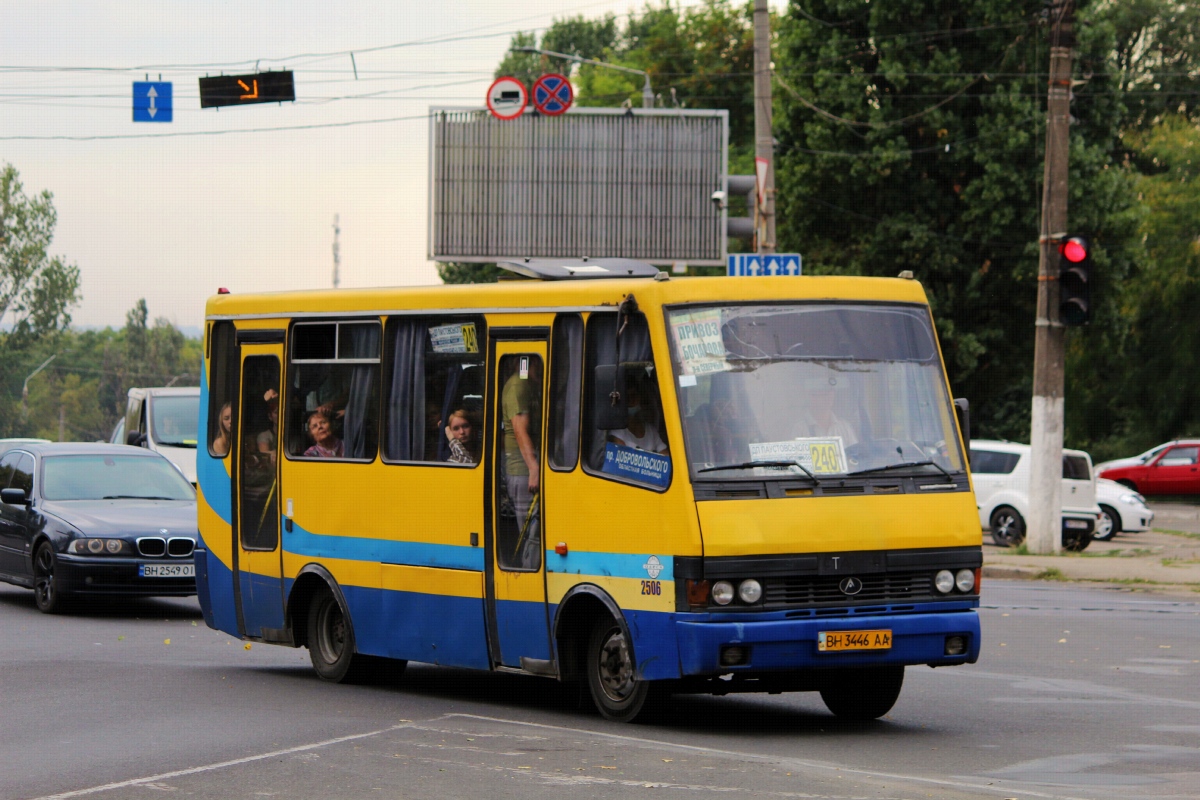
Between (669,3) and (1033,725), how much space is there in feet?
206

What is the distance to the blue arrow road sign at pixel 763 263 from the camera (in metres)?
23.0

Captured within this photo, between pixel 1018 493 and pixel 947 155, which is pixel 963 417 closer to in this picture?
pixel 1018 493

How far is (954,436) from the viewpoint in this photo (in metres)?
10.6

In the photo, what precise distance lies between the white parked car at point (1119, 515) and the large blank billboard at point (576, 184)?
490 inches

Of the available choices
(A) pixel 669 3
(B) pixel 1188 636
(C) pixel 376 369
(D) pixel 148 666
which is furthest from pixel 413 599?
(A) pixel 669 3

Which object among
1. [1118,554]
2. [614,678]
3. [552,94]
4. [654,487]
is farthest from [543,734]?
[552,94]

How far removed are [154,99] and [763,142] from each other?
10070 millimetres

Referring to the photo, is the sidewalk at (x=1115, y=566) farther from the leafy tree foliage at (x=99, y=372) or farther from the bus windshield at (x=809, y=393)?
the leafy tree foliage at (x=99, y=372)

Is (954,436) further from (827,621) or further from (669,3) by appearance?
(669,3)

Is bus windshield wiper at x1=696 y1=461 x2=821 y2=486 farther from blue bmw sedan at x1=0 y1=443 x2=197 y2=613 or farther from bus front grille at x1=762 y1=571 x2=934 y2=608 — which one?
blue bmw sedan at x1=0 y1=443 x2=197 y2=613

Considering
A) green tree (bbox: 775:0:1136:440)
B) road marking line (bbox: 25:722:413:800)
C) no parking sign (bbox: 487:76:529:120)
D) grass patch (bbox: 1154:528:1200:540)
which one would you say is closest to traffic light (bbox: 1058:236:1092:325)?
grass patch (bbox: 1154:528:1200:540)

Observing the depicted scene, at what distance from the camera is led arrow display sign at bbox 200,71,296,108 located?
2731 cm

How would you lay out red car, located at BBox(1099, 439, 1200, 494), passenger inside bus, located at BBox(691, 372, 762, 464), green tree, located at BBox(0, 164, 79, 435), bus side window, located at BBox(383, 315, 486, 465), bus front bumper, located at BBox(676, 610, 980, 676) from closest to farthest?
1. bus front bumper, located at BBox(676, 610, 980, 676)
2. passenger inside bus, located at BBox(691, 372, 762, 464)
3. bus side window, located at BBox(383, 315, 486, 465)
4. red car, located at BBox(1099, 439, 1200, 494)
5. green tree, located at BBox(0, 164, 79, 435)

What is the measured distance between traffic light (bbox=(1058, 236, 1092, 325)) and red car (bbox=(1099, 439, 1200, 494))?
24.0 metres
